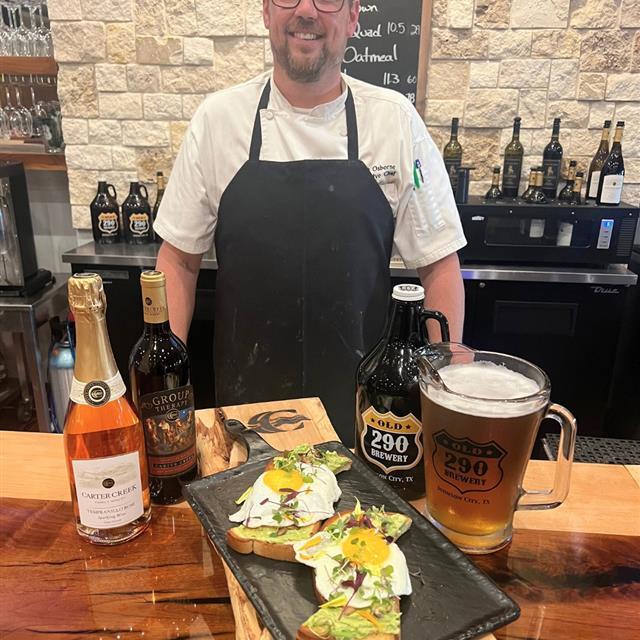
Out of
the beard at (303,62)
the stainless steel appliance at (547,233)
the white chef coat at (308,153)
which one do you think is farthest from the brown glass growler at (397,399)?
the stainless steel appliance at (547,233)

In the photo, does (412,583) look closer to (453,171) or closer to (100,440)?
(100,440)

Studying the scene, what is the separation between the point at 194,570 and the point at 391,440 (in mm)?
327

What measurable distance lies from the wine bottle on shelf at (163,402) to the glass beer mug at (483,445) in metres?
0.36

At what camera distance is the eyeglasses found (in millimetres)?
1523

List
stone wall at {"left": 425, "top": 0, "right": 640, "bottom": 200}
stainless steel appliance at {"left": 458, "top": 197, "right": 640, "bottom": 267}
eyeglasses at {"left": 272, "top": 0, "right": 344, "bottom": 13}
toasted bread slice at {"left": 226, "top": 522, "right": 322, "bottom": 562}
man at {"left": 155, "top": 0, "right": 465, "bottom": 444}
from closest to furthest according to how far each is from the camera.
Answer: toasted bread slice at {"left": 226, "top": 522, "right": 322, "bottom": 562}
eyeglasses at {"left": 272, "top": 0, "right": 344, "bottom": 13}
man at {"left": 155, "top": 0, "right": 465, "bottom": 444}
stainless steel appliance at {"left": 458, "top": 197, "right": 640, "bottom": 267}
stone wall at {"left": 425, "top": 0, "right": 640, "bottom": 200}

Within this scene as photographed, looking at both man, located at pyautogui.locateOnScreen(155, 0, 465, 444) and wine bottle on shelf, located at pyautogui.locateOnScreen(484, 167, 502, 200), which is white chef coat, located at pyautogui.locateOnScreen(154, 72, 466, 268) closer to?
man, located at pyautogui.locateOnScreen(155, 0, 465, 444)

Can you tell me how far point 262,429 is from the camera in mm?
1110

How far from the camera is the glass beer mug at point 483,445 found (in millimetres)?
754

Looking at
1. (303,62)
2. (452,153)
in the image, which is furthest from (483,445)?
(452,153)

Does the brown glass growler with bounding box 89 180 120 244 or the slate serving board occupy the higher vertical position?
the brown glass growler with bounding box 89 180 120 244

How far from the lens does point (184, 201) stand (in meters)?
1.67

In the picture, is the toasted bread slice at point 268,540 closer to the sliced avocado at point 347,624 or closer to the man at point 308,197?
the sliced avocado at point 347,624

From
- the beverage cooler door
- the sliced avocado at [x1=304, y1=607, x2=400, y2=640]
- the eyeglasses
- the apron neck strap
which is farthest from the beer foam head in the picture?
the beverage cooler door

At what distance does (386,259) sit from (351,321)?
8.1 inches
